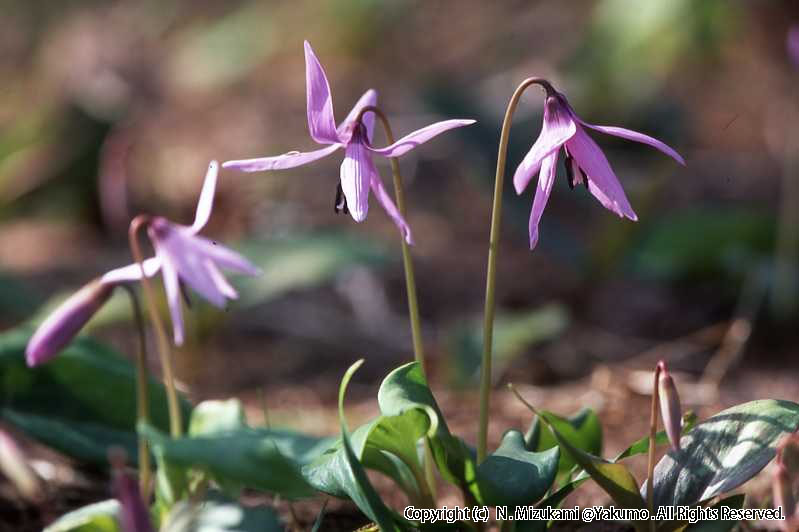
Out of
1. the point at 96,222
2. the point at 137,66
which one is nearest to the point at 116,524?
the point at 96,222

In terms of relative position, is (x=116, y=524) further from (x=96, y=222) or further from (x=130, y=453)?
(x=96, y=222)

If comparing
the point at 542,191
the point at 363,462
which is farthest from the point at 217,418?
the point at 542,191

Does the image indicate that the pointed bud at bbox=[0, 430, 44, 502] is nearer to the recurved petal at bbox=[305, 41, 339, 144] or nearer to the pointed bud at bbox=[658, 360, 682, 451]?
the recurved petal at bbox=[305, 41, 339, 144]

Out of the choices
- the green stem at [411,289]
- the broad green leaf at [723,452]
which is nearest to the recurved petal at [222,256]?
the green stem at [411,289]

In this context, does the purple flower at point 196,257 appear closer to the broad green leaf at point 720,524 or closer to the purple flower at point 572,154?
the purple flower at point 572,154

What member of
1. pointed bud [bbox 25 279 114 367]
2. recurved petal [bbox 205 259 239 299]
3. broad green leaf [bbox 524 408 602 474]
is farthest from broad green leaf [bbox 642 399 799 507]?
pointed bud [bbox 25 279 114 367]

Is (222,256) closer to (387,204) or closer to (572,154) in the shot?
(387,204)
